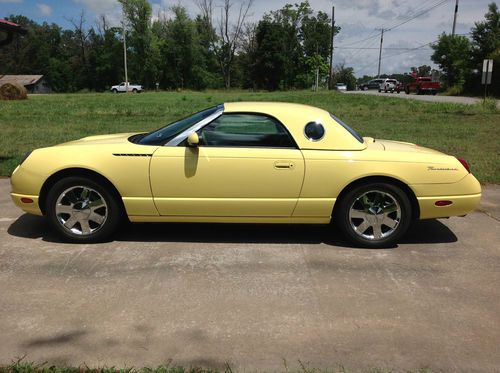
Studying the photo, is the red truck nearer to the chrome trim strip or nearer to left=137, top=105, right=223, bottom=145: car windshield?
left=137, top=105, right=223, bottom=145: car windshield

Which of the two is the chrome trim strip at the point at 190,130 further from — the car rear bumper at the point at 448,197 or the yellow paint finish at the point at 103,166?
the car rear bumper at the point at 448,197

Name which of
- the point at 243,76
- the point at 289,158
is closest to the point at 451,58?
the point at 243,76

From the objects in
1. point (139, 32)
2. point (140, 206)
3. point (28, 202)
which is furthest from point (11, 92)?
point (139, 32)

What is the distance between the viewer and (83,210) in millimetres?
4535

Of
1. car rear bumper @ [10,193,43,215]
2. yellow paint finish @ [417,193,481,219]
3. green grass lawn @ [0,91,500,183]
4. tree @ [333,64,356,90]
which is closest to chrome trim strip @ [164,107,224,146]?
car rear bumper @ [10,193,43,215]

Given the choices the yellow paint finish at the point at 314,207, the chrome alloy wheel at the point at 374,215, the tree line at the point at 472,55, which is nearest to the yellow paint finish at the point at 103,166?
the yellow paint finish at the point at 314,207

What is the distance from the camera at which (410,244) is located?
Result: 4.76 m

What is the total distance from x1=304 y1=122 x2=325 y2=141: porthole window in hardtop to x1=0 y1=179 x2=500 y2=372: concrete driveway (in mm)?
1060

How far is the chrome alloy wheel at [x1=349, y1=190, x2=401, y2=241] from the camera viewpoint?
452 cm

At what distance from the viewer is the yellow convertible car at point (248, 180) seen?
14.4 ft

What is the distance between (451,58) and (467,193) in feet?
157

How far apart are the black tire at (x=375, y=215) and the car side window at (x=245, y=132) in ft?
2.51

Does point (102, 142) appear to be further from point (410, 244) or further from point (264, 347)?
point (410, 244)

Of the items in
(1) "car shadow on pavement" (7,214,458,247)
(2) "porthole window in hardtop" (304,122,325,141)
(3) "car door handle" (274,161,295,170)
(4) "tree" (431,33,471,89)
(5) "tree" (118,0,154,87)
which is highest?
(5) "tree" (118,0,154,87)
